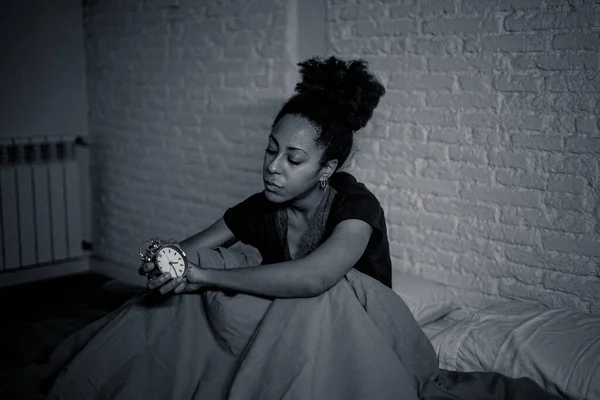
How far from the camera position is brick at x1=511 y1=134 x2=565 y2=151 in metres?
2.41

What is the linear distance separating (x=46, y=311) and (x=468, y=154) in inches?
91.6

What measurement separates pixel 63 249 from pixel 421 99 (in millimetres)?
2539

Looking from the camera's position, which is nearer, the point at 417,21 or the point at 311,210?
Answer: the point at 311,210

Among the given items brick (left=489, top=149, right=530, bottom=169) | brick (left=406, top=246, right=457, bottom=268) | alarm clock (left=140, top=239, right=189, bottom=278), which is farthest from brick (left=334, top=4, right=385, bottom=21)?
alarm clock (left=140, top=239, right=189, bottom=278)

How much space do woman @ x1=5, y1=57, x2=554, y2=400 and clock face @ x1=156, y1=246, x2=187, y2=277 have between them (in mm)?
27

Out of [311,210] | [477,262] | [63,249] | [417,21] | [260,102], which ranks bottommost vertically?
[63,249]

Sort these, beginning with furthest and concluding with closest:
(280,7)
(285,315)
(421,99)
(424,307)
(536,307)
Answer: (280,7) < (421,99) < (424,307) < (536,307) < (285,315)

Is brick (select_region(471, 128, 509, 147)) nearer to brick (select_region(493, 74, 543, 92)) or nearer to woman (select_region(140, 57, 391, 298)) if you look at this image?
brick (select_region(493, 74, 543, 92))

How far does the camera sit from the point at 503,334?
7.12 feet

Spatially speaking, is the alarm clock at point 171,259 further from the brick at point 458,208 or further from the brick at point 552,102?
the brick at point 552,102

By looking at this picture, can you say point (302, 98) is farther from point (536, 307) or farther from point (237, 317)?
point (536, 307)

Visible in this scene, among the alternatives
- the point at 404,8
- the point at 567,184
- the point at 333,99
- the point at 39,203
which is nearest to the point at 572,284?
the point at 567,184

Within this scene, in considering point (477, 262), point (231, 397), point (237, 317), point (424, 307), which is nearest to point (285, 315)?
point (237, 317)

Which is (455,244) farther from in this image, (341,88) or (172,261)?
(172,261)
